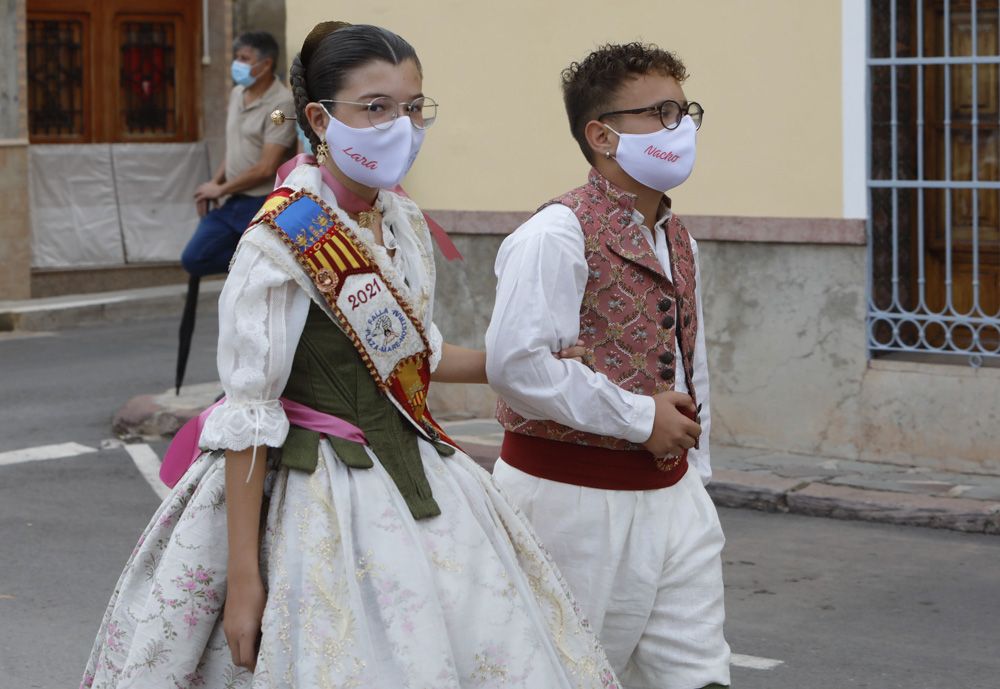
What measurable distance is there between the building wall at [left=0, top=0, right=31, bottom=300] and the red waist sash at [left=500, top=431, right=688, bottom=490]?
446 inches

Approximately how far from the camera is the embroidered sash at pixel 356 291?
3164 mm

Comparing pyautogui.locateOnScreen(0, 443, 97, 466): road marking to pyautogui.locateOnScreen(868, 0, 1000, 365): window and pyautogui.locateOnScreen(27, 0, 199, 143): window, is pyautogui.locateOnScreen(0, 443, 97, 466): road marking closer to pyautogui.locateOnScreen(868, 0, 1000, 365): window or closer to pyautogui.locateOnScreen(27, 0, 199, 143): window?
pyautogui.locateOnScreen(868, 0, 1000, 365): window

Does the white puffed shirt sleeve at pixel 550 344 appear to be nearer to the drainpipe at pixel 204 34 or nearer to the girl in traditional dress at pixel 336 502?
the girl in traditional dress at pixel 336 502

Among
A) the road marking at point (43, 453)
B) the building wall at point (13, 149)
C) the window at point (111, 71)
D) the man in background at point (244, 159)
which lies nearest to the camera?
the road marking at point (43, 453)

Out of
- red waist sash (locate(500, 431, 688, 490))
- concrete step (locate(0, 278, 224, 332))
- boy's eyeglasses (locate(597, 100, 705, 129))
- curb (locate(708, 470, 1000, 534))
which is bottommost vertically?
curb (locate(708, 470, 1000, 534))

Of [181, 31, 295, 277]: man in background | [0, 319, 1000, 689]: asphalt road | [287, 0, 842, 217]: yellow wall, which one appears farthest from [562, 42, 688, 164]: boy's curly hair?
[181, 31, 295, 277]: man in background

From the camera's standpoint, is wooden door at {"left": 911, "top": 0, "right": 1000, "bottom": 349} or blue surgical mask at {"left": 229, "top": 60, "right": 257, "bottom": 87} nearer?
wooden door at {"left": 911, "top": 0, "right": 1000, "bottom": 349}

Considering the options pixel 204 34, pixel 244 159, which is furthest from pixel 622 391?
pixel 204 34

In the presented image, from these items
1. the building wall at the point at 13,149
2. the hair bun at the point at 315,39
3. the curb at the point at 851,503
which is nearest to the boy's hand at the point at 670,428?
the hair bun at the point at 315,39

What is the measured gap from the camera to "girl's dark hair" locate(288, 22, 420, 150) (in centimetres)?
324

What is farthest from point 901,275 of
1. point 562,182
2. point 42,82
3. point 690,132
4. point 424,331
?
point 42,82

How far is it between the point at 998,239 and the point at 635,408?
4.98m

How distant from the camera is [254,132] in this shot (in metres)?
9.37

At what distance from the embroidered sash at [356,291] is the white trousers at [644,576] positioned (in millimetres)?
543
